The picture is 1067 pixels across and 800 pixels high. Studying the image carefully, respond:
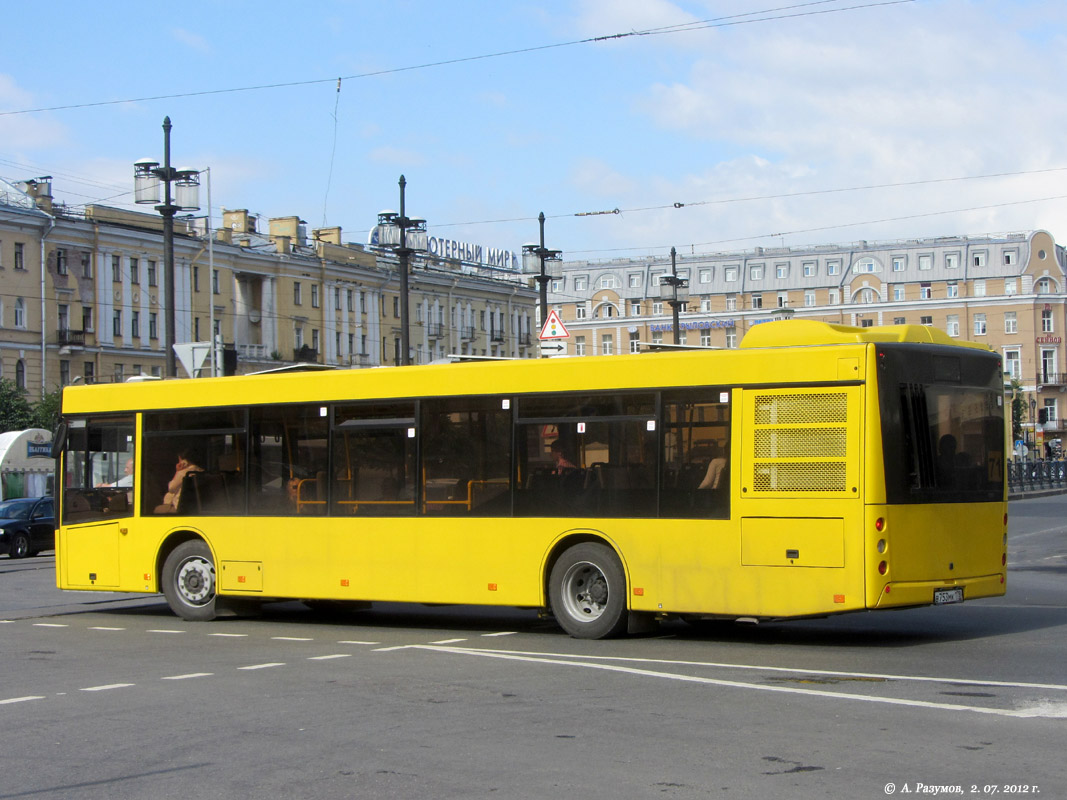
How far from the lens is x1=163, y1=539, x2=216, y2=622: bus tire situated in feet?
53.0

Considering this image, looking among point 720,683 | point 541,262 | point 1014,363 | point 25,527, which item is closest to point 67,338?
point 25,527

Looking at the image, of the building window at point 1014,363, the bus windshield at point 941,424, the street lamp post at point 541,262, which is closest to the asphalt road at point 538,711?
the bus windshield at point 941,424

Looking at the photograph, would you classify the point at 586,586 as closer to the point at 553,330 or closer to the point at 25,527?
the point at 553,330

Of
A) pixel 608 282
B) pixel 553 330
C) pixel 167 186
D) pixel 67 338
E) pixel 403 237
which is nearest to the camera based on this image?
pixel 553 330

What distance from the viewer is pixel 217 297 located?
81.6 m

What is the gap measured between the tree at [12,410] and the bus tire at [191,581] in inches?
1990

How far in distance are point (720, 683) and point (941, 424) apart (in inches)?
146

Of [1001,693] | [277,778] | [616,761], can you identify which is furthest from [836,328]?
[277,778]

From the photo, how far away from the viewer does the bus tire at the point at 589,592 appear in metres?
13.1

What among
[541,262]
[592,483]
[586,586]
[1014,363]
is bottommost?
[586,586]

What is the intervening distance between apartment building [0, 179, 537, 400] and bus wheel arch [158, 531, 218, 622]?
1662 inches

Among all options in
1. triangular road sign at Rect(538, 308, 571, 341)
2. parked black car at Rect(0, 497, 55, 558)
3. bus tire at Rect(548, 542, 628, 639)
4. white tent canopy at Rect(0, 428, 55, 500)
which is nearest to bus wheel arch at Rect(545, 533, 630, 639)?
bus tire at Rect(548, 542, 628, 639)

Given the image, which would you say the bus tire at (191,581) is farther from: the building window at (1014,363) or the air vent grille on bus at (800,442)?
the building window at (1014,363)

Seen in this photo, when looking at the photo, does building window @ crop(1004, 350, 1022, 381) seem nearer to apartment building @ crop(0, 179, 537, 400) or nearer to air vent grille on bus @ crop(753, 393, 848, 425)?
apartment building @ crop(0, 179, 537, 400)
